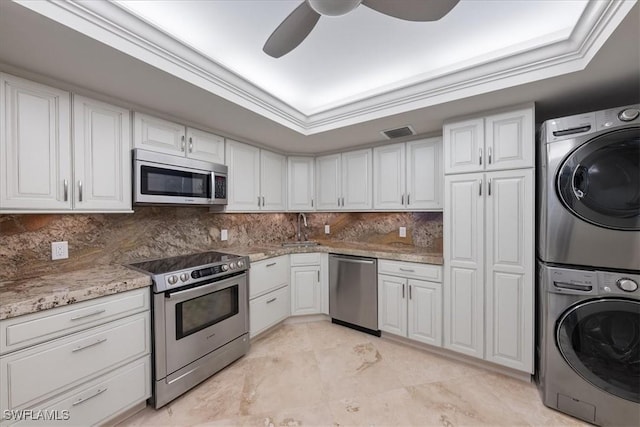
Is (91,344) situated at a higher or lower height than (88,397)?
higher

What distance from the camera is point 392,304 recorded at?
2674 millimetres

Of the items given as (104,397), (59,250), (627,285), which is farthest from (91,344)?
(627,285)

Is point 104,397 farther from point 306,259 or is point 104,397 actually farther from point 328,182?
point 328,182

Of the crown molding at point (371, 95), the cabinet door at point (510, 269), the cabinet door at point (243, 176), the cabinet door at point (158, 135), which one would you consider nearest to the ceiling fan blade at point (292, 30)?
the crown molding at point (371, 95)

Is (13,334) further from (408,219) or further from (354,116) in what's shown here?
(408,219)

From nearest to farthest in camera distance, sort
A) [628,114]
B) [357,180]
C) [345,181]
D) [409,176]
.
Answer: [628,114] < [409,176] < [357,180] < [345,181]

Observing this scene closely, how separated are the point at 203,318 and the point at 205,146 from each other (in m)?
1.57

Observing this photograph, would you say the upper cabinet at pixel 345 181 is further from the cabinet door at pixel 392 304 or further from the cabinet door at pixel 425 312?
the cabinet door at pixel 425 312

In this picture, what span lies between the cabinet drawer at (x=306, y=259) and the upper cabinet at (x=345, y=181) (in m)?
0.70

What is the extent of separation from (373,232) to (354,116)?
5.28 ft

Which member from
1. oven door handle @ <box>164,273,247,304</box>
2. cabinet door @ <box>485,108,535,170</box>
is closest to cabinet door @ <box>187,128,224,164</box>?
oven door handle @ <box>164,273,247,304</box>

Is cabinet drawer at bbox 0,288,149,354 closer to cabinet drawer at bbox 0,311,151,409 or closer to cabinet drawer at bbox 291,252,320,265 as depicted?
cabinet drawer at bbox 0,311,151,409

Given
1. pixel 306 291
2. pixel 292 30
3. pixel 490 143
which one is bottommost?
pixel 306 291

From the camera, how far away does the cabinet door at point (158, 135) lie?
205 centimetres
